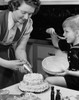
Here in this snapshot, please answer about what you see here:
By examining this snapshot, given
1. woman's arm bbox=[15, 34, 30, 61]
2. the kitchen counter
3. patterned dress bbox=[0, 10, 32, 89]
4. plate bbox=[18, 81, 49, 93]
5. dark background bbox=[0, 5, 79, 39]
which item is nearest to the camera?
plate bbox=[18, 81, 49, 93]

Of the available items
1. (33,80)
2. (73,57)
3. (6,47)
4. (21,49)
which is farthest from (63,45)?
(33,80)

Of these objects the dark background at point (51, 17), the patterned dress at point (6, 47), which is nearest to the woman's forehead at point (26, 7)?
the patterned dress at point (6, 47)

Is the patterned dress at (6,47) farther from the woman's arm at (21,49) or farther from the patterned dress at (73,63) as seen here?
the patterned dress at (73,63)

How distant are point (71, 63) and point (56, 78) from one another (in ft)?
0.71

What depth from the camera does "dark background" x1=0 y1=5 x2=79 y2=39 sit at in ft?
9.21

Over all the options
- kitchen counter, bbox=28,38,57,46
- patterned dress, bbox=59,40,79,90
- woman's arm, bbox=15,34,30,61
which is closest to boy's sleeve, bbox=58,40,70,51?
patterned dress, bbox=59,40,79,90

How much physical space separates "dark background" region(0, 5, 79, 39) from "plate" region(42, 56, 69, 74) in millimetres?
928

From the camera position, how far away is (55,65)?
1.89 meters

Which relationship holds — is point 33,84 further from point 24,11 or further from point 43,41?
point 43,41

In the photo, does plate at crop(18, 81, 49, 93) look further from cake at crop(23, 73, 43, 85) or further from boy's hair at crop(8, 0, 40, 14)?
boy's hair at crop(8, 0, 40, 14)

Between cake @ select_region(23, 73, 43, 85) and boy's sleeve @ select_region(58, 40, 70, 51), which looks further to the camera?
boy's sleeve @ select_region(58, 40, 70, 51)

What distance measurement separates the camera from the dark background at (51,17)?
2.81 metres

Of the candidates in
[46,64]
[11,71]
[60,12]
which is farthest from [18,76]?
[60,12]

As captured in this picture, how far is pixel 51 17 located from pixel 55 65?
1.21 meters
